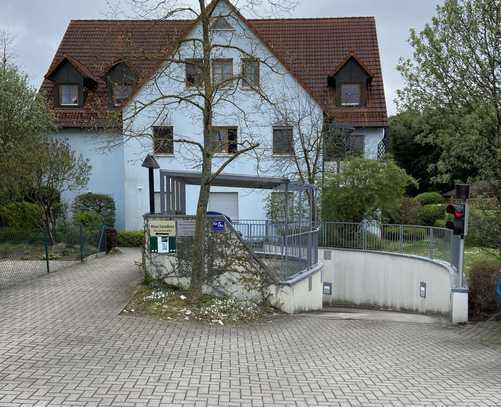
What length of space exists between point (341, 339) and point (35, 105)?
644 inches

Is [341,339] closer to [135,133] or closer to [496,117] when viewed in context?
[135,133]

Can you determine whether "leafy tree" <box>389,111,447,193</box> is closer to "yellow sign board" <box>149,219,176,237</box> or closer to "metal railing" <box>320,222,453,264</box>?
"metal railing" <box>320,222,453,264</box>

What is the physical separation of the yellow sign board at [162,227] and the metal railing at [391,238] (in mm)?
8324

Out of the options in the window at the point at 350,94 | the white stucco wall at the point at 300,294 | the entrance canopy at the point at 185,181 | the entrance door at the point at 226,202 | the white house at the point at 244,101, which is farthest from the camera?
the window at the point at 350,94

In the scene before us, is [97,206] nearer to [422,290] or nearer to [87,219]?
[87,219]

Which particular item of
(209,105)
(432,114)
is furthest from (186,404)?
(432,114)

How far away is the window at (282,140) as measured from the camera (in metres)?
25.3

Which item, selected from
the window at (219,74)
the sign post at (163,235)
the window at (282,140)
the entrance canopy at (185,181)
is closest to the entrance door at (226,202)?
the window at (282,140)

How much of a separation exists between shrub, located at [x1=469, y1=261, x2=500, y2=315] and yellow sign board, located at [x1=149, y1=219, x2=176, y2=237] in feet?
26.2

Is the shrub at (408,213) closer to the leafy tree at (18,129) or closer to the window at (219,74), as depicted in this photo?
the window at (219,74)

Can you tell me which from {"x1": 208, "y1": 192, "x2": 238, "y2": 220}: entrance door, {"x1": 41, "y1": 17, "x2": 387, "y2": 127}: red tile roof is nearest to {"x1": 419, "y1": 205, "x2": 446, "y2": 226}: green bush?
{"x1": 41, "y1": 17, "x2": 387, "y2": 127}: red tile roof

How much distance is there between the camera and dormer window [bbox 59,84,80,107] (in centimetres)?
2927

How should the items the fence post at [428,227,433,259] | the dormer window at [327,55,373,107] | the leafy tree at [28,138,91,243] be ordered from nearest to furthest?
1. the fence post at [428,227,433,259]
2. the leafy tree at [28,138,91,243]
3. the dormer window at [327,55,373,107]

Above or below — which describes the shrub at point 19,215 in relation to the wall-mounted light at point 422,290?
above
